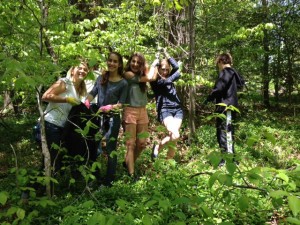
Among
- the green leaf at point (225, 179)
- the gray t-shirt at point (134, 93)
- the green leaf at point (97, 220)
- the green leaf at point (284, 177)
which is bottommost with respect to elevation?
the green leaf at point (97, 220)

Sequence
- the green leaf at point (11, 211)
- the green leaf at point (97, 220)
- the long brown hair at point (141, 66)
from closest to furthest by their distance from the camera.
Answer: the green leaf at point (97, 220) < the green leaf at point (11, 211) < the long brown hair at point (141, 66)

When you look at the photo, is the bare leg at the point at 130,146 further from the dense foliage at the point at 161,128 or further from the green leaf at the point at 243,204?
the green leaf at the point at 243,204

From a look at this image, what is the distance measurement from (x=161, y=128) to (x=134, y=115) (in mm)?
1935

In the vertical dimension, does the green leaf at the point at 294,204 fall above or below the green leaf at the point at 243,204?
above

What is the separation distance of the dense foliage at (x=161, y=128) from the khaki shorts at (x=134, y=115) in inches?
15.1

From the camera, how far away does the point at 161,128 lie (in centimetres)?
281

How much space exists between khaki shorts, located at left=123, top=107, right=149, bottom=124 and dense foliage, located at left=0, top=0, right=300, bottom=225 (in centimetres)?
38

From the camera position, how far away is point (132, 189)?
4562mm

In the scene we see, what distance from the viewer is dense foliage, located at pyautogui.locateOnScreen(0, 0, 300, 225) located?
2.05 meters

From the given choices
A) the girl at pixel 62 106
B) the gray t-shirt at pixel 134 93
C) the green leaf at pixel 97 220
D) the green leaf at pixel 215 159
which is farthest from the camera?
the gray t-shirt at pixel 134 93

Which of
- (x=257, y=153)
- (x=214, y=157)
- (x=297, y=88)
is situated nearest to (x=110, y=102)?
(x=214, y=157)

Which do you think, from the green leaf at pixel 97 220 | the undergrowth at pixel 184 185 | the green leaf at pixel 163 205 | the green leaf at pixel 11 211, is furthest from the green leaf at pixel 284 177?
the green leaf at pixel 11 211

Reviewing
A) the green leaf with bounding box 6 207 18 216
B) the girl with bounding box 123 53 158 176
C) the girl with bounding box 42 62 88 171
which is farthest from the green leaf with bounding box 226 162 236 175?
the girl with bounding box 123 53 158 176

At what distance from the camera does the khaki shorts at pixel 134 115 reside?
15.3ft
